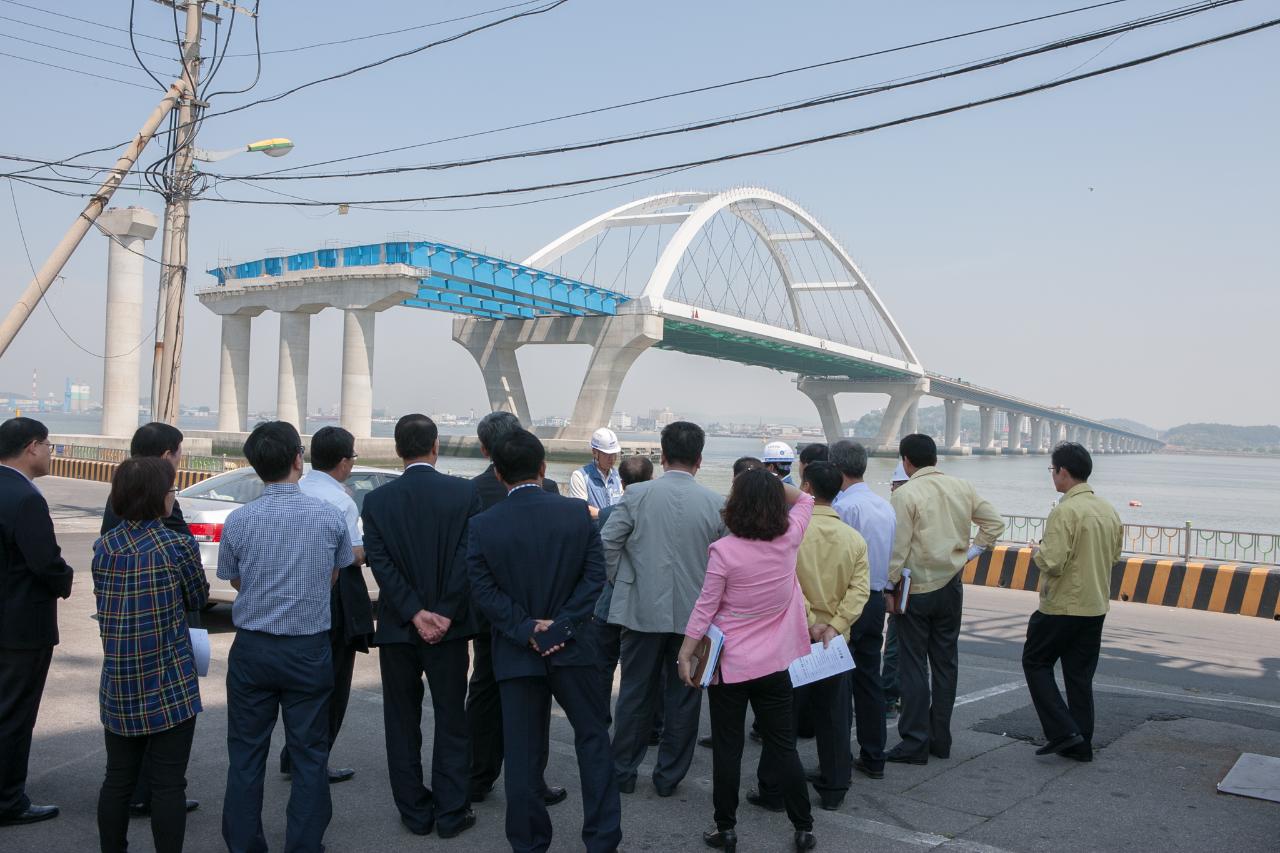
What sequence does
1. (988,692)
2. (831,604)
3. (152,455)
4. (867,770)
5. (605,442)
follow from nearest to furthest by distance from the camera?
(831,604) < (152,455) < (867,770) < (605,442) < (988,692)

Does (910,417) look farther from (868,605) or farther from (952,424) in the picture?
(868,605)

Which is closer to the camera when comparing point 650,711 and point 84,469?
point 650,711

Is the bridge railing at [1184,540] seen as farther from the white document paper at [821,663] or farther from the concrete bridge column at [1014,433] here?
the concrete bridge column at [1014,433]

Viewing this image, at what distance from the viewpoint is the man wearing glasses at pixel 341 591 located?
14.8ft

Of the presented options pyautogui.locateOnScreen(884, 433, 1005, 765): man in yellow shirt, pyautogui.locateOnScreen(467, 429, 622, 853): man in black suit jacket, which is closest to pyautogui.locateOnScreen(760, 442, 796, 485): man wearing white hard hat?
pyautogui.locateOnScreen(884, 433, 1005, 765): man in yellow shirt

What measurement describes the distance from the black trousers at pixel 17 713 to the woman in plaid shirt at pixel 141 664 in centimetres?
82

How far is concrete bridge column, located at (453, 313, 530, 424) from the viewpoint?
62.8 meters

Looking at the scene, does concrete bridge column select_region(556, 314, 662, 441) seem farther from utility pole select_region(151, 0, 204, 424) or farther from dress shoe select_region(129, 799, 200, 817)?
dress shoe select_region(129, 799, 200, 817)

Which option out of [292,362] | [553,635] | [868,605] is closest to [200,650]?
[553,635]

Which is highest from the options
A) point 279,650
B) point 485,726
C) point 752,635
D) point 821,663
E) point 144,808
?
point 752,635

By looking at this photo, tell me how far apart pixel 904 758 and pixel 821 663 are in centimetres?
126

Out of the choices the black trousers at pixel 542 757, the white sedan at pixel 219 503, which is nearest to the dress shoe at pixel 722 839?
the black trousers at pixel 542 757

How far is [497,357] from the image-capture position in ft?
208

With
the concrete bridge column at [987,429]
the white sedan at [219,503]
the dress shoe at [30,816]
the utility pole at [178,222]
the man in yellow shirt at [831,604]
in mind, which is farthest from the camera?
the concrete bridge column at [987,429]
